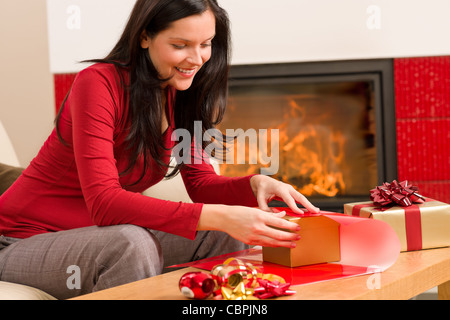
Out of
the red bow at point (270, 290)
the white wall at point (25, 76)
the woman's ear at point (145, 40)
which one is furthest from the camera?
the white wall at point (25, 76)

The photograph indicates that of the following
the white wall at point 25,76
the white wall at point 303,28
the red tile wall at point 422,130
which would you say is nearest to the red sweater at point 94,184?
the white wall at point 303,28

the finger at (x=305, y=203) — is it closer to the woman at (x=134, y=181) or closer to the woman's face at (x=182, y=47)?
the woman at (x=134, y=181)

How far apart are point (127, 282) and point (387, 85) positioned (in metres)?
1.67

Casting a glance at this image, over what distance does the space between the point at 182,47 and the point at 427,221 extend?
2.08 feet

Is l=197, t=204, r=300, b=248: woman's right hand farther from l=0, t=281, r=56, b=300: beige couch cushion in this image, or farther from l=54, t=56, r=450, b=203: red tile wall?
l=54, t=56, r=450, b=203: red tile wall

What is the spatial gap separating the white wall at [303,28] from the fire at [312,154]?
334mm

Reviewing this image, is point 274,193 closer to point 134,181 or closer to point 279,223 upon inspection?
point 279,223

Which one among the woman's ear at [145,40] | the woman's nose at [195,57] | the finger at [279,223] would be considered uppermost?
the woman's ear at [145,40]

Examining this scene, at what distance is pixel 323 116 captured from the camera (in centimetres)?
247

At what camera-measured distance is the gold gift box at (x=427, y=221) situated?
1082 mm

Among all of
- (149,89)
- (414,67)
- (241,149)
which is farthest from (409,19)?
(149,89)

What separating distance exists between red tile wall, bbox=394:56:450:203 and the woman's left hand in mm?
1252

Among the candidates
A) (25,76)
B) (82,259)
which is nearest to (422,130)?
(82,259)

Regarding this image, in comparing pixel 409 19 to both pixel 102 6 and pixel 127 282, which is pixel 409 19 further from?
pixel 127 282
